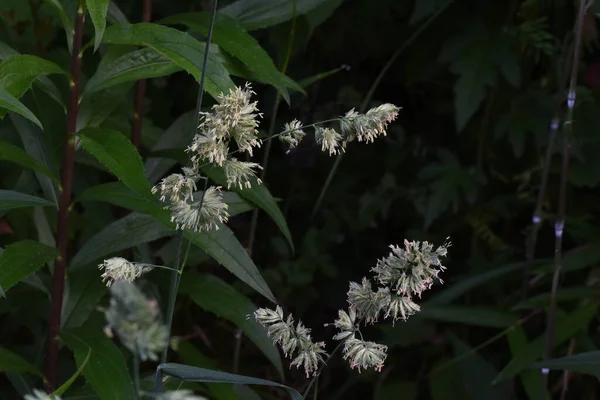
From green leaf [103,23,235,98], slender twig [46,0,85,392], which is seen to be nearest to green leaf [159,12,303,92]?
green leaf [103,23,235,98]

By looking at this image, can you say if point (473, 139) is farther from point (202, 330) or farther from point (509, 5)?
point (202, 330)

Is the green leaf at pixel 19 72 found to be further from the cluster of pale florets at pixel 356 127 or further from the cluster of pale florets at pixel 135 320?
the cluster of pale florets at pixel 135 320

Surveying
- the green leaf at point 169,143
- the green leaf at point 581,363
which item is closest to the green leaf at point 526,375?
the green leaf at point 581,363

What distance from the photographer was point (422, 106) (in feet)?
6.96

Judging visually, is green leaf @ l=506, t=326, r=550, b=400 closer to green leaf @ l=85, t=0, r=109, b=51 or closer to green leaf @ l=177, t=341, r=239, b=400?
green leaf @ l=177, t=341, r=239, b=400

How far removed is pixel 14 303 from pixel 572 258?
1.06 m

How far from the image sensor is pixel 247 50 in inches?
46.9

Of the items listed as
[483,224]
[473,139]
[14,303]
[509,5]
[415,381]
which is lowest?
[14,303]

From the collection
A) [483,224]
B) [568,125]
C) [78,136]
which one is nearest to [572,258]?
[483,224]

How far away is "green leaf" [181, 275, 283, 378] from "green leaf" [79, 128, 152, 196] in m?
0.32

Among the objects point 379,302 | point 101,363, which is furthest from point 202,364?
point 379,302

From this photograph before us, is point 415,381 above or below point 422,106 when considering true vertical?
below

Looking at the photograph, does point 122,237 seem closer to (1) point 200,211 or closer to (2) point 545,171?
(1) point 200,211

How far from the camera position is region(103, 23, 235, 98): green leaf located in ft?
3.51
